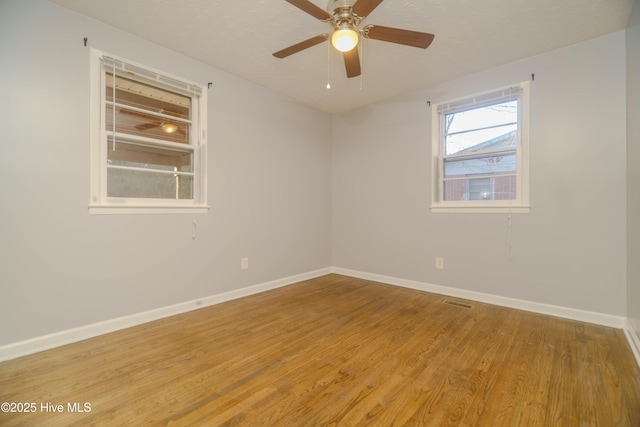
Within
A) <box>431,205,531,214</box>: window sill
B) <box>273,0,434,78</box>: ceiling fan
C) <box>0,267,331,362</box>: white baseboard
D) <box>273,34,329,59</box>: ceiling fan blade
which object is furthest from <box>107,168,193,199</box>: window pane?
<box>431,205,531,214</box>: window sill

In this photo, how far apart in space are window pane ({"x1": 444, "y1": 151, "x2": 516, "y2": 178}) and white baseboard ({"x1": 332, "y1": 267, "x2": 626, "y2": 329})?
1.38 m

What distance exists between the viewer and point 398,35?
193 centimetres

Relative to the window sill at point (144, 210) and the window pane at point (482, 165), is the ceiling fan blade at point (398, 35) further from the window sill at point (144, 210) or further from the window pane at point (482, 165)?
the window sill at point (144, 210)

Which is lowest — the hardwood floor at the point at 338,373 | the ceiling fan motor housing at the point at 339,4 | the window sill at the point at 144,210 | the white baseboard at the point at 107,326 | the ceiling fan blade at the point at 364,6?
the hardwood floor at the point at 338,373

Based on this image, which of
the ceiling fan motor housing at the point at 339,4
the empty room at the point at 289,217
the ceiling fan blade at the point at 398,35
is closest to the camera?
the empty room at the point at 289,217

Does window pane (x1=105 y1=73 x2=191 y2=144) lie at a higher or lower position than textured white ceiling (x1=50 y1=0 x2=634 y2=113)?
lower

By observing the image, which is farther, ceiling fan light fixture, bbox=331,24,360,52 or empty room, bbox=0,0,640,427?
ceiling fan light fixture, bbox=331,24,360,52

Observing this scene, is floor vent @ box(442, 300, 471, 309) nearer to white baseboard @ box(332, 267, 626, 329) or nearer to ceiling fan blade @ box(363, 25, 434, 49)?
white baseboard @ box(332, 267, 626, 329)

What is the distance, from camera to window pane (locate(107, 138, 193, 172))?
8.12ft

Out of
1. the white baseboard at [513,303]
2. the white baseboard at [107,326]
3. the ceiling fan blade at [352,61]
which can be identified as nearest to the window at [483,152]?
the white baseboard at [513,303]

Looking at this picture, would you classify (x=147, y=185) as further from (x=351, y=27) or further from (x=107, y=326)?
(x=351, y=27)

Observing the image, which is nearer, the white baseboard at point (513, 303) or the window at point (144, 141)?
the window at point (144, 141)

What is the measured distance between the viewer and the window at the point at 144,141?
2344mm

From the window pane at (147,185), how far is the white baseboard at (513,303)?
8.93 ft
